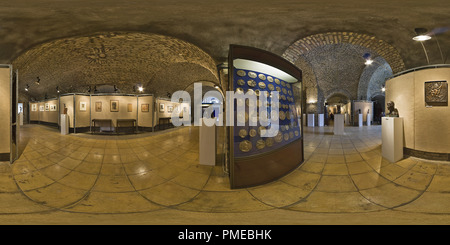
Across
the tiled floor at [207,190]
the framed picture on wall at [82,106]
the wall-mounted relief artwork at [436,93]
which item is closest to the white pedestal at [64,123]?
the framed picture on wall at [82,106]

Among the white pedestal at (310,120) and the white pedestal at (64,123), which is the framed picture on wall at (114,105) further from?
the white pedestal at (310,120)

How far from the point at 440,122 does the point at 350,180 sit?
132 inches

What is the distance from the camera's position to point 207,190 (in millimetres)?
2393

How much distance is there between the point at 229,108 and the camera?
8.10 feet

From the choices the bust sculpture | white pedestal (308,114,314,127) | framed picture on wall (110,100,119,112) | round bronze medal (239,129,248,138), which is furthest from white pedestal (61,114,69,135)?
white pedestal (308,114,314,127)

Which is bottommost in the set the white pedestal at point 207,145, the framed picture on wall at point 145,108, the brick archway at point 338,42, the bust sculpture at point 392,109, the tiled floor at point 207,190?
the tiled floor at point 207,190

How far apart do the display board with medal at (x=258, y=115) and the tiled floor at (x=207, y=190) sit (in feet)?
1.92

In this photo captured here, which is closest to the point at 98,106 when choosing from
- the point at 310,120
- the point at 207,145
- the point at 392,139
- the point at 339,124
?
the point at 207,145

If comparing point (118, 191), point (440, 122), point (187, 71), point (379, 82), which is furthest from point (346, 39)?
point (379, 82)

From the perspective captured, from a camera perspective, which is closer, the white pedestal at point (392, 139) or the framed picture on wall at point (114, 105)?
the white pedestal at point (392, 139)

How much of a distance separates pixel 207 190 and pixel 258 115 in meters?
1.37

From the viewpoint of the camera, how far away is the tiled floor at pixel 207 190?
1903 millimetres

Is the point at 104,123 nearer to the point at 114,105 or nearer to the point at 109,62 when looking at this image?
the point at 114,105

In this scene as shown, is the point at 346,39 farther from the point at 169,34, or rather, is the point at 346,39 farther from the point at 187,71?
the point at 187,71
